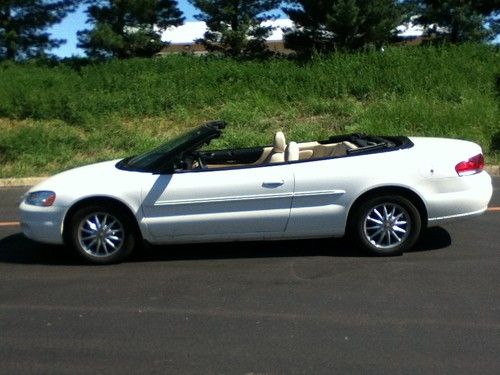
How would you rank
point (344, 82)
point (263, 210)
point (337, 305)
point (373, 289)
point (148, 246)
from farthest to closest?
point (344, 82)
point (148, 246)
point (263, 210)
point (373, 289)
point (337, 305)

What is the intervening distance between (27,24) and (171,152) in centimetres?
1885

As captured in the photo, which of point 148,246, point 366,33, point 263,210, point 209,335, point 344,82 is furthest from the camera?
point 366,33

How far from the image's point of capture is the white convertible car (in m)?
7.00

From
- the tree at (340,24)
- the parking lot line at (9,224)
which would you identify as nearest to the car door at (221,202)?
the parking lot line at (9,224)

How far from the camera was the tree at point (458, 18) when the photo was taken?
962 inches

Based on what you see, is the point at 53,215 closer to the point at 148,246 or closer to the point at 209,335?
the point at 148,246

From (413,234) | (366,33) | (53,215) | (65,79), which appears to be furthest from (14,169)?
(366,33)

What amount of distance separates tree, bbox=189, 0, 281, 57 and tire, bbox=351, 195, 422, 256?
1718 cm

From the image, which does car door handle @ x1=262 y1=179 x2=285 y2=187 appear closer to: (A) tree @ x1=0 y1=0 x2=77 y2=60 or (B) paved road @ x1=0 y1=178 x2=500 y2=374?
(B) paved road @ x1=0 y1=178 x2=500 y2=374

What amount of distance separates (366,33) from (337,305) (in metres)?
18.4

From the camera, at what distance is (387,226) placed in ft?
23.3

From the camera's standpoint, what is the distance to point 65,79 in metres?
21.2

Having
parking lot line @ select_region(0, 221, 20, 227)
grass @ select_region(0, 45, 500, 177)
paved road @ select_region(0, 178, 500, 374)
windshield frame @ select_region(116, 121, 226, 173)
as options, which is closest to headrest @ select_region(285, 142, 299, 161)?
windshield frame @ select_region(116, 121, 226, 173)

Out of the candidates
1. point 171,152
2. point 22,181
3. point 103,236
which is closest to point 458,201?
point 171,152
